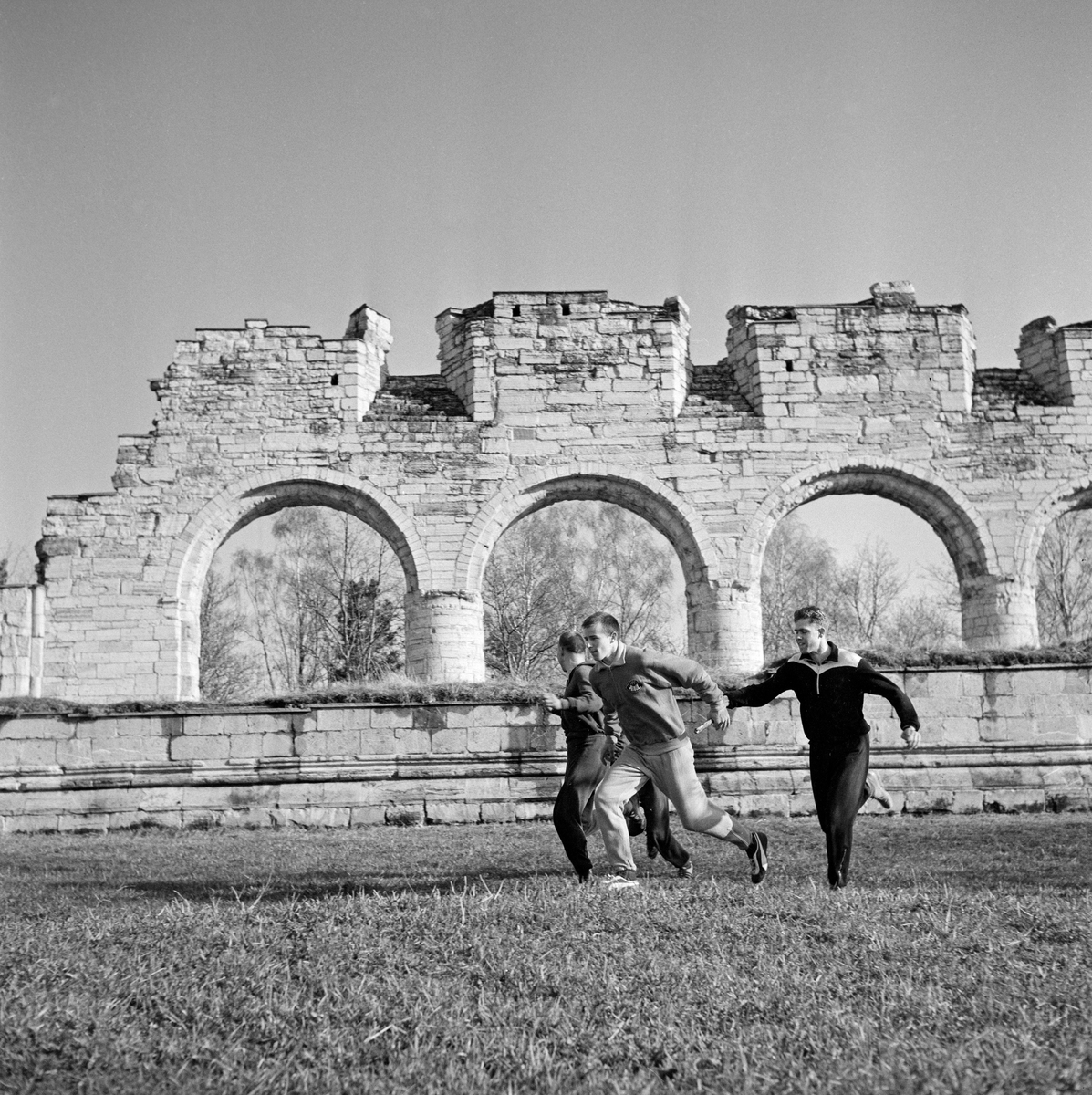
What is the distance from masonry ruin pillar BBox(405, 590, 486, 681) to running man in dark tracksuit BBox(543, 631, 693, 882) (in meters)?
9.55

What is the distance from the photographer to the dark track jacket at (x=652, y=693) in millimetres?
6016

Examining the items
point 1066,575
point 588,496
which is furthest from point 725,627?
point 1066,575

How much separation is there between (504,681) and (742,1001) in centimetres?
825

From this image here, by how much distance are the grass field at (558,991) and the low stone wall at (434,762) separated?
4593 mm

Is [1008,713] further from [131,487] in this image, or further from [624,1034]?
[131,487]

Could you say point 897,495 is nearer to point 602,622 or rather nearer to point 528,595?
point 602,622

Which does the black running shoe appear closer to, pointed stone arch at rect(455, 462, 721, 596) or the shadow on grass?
the shadow on grass

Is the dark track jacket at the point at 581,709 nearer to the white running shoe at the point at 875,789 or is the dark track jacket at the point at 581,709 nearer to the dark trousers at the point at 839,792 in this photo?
the dark trousers at the point at 839,792

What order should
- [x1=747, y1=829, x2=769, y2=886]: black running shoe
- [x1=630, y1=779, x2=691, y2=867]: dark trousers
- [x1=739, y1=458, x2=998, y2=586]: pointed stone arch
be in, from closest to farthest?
[x1=747, y1=829, x2=769, y2=886]: black running shoe → [x1=630, y1=779, x2=691, y2=867]: dark trousers → [x1=739, y1=458, x2=998, y2=586]: pointed stone arch

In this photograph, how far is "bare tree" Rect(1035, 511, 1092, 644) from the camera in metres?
34.3

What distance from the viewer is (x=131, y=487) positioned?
16766 mm

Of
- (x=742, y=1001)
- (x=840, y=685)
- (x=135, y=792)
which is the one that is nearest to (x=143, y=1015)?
(x=742, y=1001)

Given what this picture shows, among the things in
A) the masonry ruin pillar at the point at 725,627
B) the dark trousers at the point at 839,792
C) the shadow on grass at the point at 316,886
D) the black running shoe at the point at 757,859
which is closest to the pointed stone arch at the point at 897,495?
the masonry ruin pillar at the point at 725,627

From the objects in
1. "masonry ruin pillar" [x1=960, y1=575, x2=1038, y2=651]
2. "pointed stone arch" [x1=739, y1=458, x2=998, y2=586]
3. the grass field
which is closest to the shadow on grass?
the grass field
